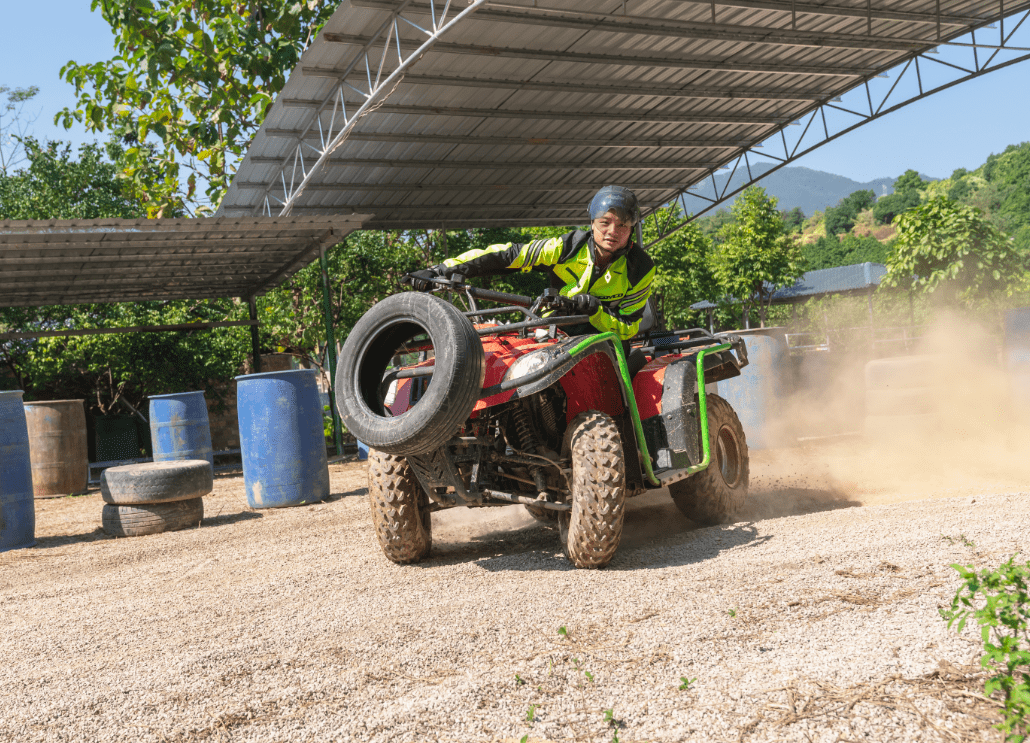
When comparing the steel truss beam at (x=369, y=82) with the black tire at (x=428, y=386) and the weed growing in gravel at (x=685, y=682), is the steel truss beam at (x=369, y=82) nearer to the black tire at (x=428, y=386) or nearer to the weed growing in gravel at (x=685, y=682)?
the black tire at (x=428, y=386)

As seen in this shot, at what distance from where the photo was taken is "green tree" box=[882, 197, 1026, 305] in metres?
25.3

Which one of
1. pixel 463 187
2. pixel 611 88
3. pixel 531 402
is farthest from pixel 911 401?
pixel 463 187

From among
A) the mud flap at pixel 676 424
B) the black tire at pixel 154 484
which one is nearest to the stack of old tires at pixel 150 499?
the black tire at pixel 154 484

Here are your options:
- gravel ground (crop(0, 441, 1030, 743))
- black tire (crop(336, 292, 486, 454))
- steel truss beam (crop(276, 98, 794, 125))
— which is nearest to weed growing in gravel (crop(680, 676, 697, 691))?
gravel ground (crop(0, 441, 1030, 743))

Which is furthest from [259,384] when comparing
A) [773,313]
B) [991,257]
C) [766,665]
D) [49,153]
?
[773,313]

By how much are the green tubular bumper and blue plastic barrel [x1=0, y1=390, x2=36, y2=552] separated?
248 inches

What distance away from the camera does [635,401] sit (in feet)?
16.8

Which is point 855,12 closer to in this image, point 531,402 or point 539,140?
point 539,140

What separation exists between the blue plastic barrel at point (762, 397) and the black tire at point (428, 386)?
294 inches

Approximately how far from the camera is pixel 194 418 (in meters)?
11.4

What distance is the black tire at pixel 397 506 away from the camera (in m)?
5.07

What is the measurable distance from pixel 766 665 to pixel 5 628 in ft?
14.1

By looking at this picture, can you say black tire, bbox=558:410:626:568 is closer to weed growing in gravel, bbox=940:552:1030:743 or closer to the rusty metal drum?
weed growing in gravel, bbox=940:552:1030:743

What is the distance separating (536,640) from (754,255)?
4760 cm
